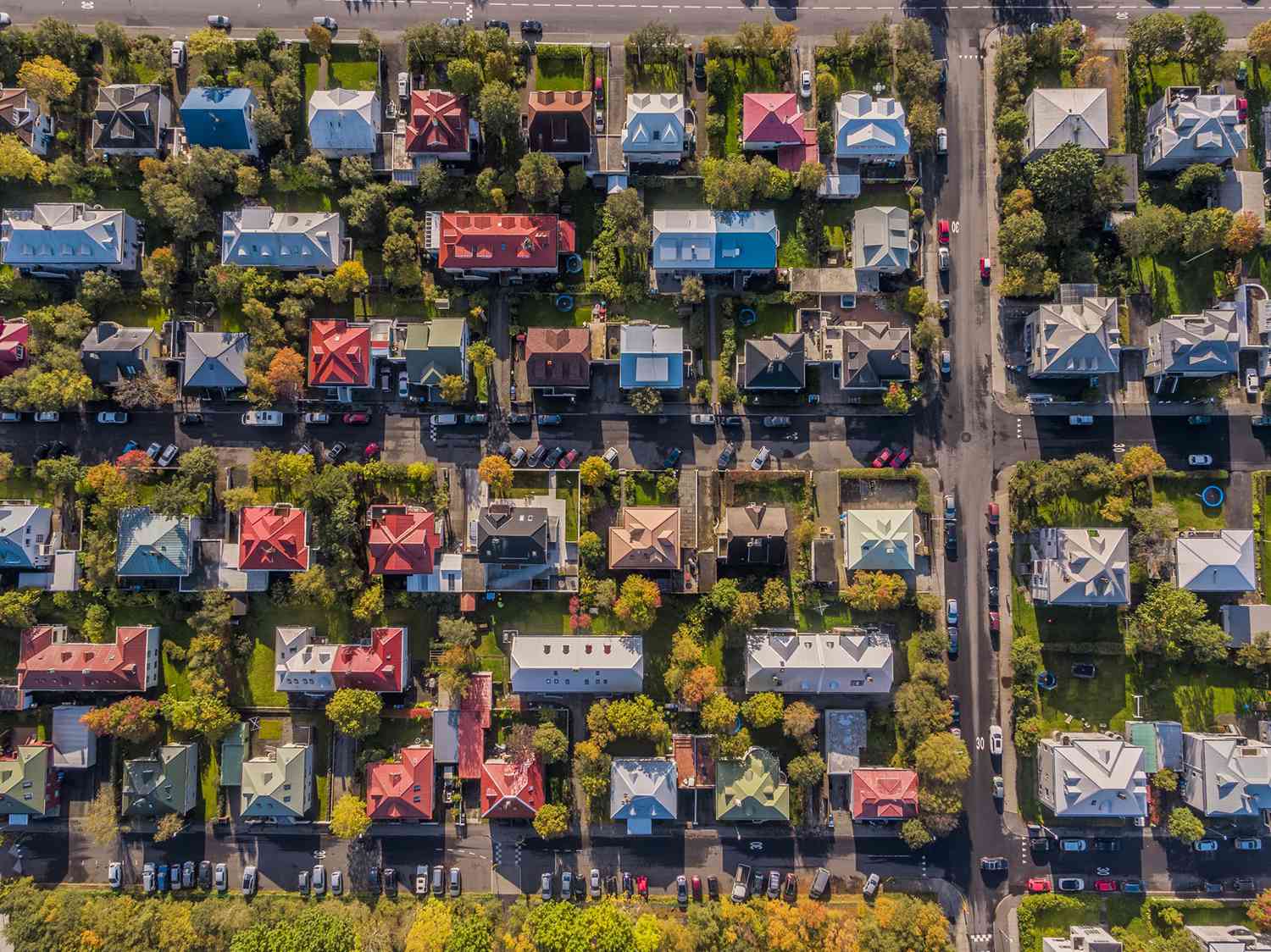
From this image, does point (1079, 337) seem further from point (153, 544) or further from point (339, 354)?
point (153, 544)

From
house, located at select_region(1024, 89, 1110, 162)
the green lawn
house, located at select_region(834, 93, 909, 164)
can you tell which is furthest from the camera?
the green lawn

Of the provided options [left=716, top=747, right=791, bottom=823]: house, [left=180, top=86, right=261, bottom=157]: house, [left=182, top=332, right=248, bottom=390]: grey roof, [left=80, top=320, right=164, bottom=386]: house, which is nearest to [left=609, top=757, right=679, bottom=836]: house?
[left=716, top=747, right=791, bottom=823]: house

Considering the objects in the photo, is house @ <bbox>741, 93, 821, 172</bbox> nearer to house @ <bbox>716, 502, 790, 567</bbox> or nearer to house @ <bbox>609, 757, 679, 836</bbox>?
house @ <bbox>716, 502, 790, 567</bbox>

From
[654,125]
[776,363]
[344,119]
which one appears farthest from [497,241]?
[776,363]

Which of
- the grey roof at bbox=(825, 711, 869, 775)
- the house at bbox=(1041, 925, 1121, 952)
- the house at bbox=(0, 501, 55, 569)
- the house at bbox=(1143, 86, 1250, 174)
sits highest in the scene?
the house at bbox=(1143, 86, 1250, 174)

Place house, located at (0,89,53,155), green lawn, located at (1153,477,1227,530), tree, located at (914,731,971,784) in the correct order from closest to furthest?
tree, located at (914,731,971,784) < house, located at (0,89,53,155) < green lawn, located at (1153,477,1227,530)

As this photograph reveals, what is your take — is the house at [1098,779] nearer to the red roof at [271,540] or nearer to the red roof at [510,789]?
the red roof at [510,789]

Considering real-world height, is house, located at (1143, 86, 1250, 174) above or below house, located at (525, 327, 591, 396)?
above

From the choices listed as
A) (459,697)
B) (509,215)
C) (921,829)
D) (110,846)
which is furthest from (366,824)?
(509,215)
